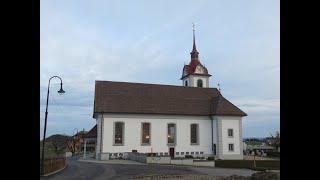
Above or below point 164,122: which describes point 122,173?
below

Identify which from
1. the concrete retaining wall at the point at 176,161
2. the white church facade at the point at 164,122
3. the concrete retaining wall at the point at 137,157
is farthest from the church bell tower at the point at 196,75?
the concrete retaining wall at the point at 176,161

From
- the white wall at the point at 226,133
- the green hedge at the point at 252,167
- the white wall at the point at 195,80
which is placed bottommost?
the green hedge at the point at 252,167

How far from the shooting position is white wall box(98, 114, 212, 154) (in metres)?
43.1

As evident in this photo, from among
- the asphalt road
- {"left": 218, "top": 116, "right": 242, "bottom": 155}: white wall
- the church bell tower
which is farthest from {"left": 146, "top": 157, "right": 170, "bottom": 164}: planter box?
the church bell tower

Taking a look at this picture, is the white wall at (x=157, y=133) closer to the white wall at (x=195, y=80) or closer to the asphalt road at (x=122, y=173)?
the white wall at (x=195, y=80)

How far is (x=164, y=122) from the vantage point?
4616cm

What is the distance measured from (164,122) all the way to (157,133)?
67.6 inches

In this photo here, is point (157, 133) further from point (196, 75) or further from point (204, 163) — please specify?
point (196, 75)

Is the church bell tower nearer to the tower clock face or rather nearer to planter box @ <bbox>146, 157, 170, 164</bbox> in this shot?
the tower clock face

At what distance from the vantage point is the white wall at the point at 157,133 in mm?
43094

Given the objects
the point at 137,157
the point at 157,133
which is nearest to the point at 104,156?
the point at 137,157
